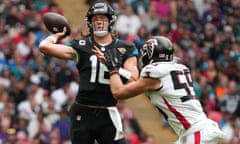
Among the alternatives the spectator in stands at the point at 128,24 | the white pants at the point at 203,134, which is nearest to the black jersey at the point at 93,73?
the white pants at the point at 203,134

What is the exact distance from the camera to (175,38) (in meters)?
18.5

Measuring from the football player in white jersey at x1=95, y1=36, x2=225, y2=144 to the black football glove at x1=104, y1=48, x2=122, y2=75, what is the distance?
0.24m

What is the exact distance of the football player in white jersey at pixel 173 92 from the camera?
849cm

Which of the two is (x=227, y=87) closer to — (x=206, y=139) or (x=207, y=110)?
(x=207, y=110)

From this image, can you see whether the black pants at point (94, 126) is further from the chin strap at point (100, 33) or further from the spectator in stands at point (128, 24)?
the spectator in stands at point (128, 24)

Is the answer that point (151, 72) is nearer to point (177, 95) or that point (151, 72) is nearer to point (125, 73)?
point (177, 95)

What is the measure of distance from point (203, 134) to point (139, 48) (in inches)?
328

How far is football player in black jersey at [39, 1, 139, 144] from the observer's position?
918 centimetres

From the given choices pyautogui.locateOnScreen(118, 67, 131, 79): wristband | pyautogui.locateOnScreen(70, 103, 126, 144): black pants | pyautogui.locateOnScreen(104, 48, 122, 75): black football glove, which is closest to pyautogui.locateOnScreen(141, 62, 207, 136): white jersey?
pyautogui.locateOnScreen(104, 48, 122, 75): black football glove

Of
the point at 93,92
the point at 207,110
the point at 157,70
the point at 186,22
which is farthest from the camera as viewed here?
the point at 186,22

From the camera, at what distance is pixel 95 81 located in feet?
30.1

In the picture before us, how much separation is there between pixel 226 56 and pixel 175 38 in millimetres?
1109

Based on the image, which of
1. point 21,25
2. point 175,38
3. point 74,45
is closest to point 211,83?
point 175,38

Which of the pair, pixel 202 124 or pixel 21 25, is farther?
pixel 21 25
